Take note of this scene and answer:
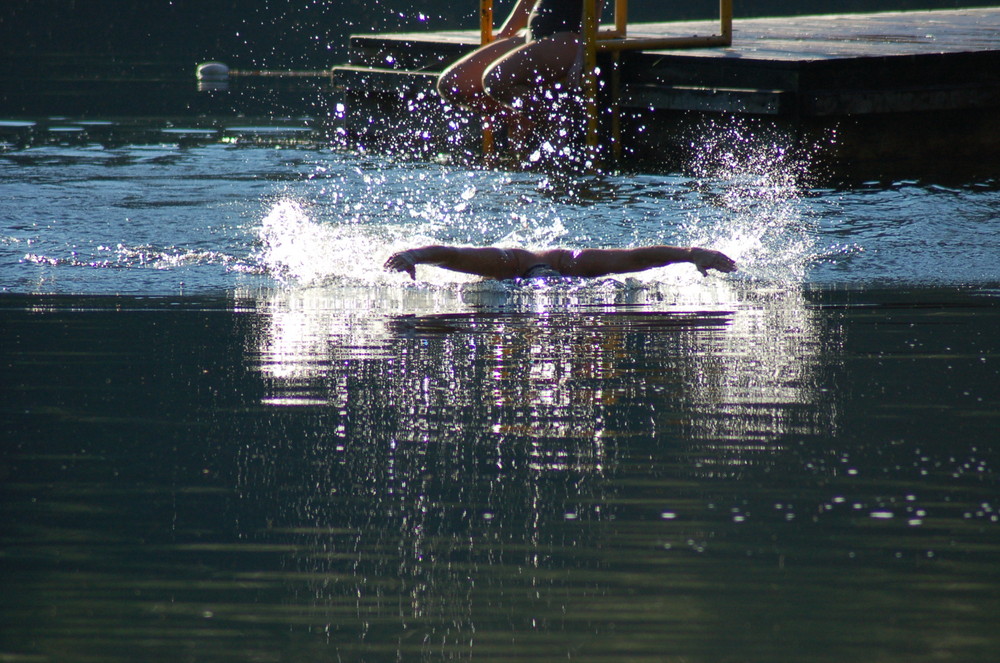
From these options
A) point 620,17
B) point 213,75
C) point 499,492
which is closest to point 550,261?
point 499,492

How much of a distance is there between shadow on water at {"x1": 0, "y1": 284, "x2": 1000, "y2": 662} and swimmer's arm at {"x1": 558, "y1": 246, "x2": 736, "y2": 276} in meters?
1.22

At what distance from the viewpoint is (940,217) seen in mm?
10812

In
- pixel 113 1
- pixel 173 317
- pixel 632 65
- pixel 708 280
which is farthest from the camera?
pixel 113 1

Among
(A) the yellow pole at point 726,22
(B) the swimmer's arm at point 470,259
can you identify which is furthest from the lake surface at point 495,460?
(A) the yellow pole at point 726,22

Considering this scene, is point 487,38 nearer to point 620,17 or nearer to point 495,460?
point 620,17

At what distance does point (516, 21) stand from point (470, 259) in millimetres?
6634

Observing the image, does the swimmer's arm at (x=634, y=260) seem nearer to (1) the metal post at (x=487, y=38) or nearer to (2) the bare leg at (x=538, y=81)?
(2) the bare leg at (x=538, y=81)

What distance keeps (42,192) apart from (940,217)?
7988 millimetres

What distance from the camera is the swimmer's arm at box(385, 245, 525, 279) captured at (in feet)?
26.2

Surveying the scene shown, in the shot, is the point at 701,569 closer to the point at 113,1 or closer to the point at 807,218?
the point at 807,218

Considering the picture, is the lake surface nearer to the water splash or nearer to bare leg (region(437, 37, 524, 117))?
the water splash

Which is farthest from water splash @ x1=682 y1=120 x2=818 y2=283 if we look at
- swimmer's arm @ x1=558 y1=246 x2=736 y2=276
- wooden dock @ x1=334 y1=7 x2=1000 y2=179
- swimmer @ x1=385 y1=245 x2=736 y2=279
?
swimmer @ x1=385 y1=245 x2=736 y2=279

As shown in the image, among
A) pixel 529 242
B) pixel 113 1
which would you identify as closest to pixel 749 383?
pixel 529 242

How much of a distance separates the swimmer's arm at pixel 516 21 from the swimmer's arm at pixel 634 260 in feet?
20.5
